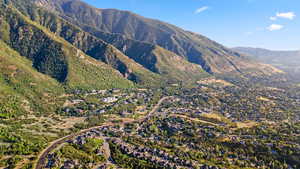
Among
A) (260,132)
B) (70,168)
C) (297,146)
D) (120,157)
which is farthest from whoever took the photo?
(260,132)

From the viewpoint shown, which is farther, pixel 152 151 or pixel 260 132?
pixel 260 132

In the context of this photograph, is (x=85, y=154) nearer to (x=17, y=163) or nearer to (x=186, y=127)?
(x=17, y=163)

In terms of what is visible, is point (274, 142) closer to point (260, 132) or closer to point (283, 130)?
point (260, 132)

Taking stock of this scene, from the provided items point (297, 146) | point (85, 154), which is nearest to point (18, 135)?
point (85, 154)

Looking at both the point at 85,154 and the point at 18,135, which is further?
the point at 18,135

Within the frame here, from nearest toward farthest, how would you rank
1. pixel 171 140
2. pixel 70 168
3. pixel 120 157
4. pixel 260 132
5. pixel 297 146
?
pixel 70 168
pixel 120 157
pixel 297 146
pixel 171 140
pixel 260 132

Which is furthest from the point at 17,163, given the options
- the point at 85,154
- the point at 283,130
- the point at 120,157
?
the point at 283,130

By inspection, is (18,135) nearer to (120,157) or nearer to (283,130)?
(120,157)

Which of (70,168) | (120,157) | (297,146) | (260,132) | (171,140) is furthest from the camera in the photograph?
(260,132)

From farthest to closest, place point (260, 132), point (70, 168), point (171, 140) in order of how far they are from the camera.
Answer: point (260, 132) → point (171, 140) → point (70, 168)
